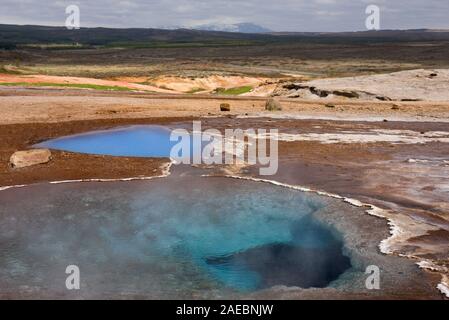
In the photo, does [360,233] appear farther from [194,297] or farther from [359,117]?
[359,117]

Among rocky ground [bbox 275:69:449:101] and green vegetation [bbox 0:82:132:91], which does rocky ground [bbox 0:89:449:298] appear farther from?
green vegetation [bbox 0:82:132:91]

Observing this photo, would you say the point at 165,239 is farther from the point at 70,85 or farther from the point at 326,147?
the point at 70,85

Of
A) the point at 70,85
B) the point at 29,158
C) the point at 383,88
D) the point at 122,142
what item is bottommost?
the point at 29,158

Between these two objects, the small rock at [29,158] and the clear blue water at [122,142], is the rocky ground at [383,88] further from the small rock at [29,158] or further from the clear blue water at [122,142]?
the small rock at [29,158]

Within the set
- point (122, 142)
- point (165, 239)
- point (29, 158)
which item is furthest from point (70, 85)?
point (165, 239)

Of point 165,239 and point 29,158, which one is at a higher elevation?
point 29,158

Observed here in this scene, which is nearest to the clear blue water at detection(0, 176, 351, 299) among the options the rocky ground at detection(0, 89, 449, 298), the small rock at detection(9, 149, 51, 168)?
the rocky ground at detection(0, 89, 449, 298)

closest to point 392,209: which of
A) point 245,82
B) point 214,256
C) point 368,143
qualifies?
point 214,256

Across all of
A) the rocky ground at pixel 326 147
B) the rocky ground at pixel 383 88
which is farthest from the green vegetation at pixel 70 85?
the rocky ground at pixel 383 88
